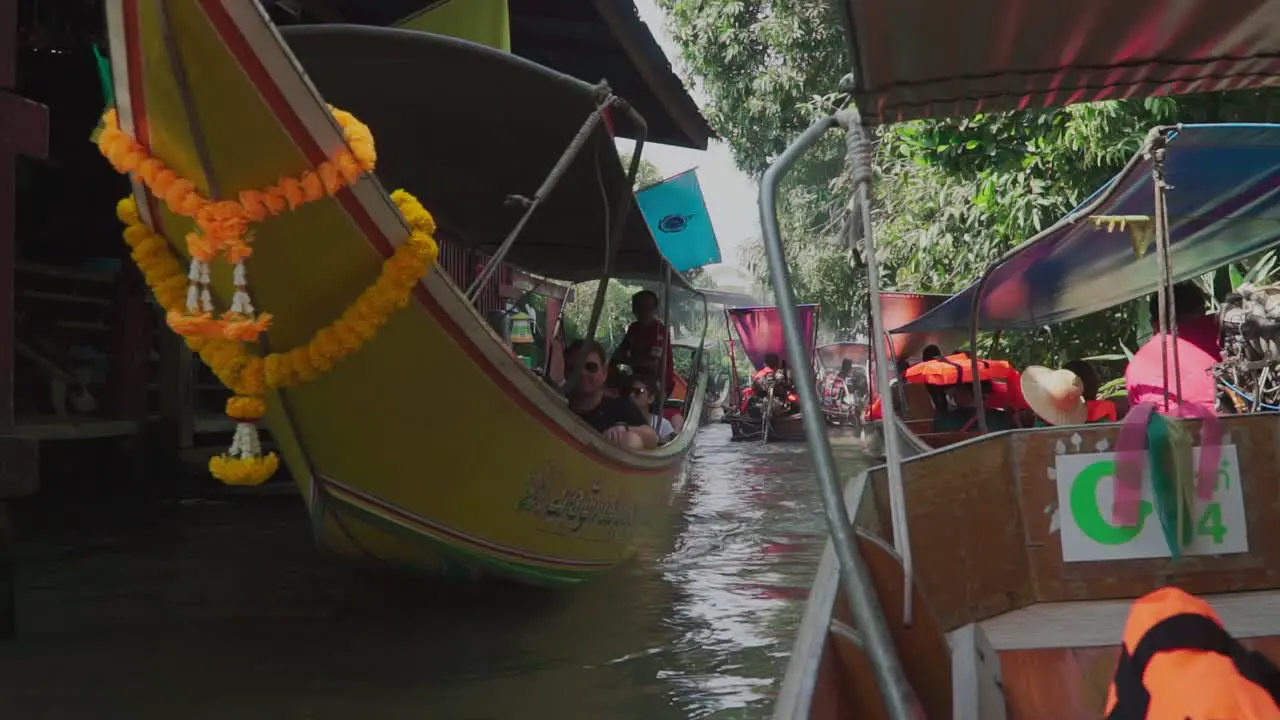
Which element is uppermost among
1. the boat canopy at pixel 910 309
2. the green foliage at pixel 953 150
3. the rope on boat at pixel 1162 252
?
the green foliage at pixel 953 150

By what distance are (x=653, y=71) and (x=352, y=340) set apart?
16.1 ft

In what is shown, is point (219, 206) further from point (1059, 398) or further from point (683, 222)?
point (683, 222)

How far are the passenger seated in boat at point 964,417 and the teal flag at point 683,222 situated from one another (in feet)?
7.45

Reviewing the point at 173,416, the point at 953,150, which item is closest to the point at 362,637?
the point at 173,416

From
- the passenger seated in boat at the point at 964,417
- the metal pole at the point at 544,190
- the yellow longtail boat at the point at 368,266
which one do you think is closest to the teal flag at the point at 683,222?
the passenger seated in boat at the point at 964,417

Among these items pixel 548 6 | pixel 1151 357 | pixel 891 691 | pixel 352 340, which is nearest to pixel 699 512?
pixel 548 6

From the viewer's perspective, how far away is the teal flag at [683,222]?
28.0 ft

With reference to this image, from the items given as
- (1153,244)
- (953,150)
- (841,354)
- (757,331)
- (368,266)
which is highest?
(953,150)

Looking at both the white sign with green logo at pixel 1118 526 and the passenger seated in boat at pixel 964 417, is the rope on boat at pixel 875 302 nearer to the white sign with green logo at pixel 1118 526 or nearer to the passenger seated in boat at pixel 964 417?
the white sign with green logo at pixel 1118 526

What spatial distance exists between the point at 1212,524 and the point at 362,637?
10.00 ft

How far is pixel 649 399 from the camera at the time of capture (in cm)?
746

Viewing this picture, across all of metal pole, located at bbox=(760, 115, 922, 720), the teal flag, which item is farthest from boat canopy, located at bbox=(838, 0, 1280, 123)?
the teal flag

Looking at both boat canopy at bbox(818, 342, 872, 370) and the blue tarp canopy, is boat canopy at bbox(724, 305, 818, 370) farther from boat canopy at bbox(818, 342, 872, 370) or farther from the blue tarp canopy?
the blue tarp canopy

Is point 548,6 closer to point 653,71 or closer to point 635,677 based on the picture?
point 653,71
